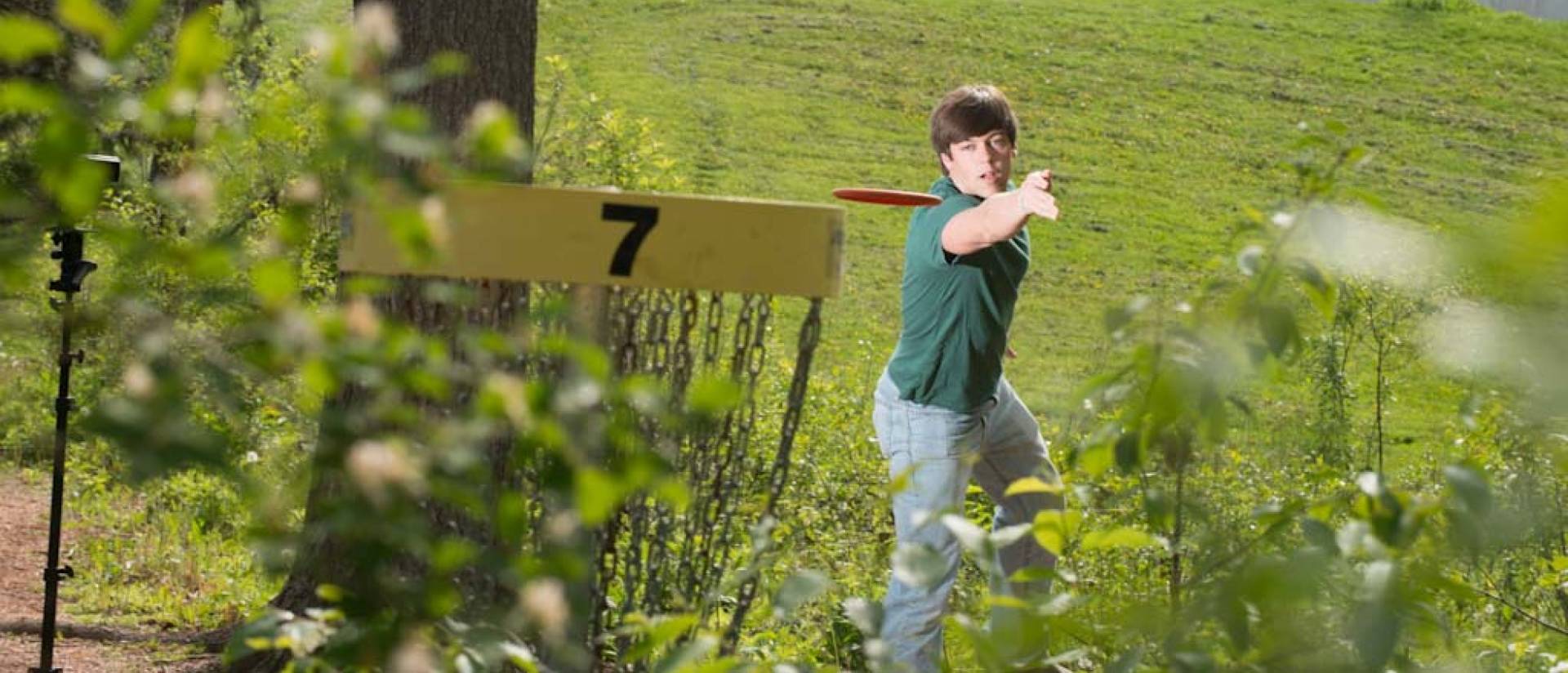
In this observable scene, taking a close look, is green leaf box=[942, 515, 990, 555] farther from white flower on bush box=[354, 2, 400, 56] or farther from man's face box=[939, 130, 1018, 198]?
man's face box=[939, 130, 1018, 198]

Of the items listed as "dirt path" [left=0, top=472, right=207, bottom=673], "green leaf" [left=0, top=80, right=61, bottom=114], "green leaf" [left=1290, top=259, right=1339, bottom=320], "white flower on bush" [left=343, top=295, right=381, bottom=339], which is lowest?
"dirt path" [left=0, top=472, right=207, bottom=673]

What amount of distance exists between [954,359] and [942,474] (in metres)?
0.26

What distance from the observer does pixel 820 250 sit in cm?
257

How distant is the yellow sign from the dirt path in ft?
10.8

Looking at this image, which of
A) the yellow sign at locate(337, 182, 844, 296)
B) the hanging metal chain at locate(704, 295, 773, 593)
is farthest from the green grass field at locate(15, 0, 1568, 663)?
the yellow sign at locate(337, 182, 844, 296)

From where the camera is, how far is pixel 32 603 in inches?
256

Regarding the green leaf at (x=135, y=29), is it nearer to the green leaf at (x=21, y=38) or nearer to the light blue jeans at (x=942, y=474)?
the green leaf at (x=21, y=38)

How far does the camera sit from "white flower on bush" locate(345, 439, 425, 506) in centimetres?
119

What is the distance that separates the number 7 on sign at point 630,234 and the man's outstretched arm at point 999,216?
4.12 ft

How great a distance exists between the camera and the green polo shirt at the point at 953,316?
412 centimetres

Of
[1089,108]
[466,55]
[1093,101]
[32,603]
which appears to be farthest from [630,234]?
[1093,101]

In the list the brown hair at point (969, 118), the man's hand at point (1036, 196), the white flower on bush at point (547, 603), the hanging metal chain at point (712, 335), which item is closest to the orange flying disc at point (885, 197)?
the man's hand at point (1036, 196)

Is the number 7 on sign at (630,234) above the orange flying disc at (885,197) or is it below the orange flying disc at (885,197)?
below

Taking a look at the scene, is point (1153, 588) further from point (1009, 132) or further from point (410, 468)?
point (410, 468)
